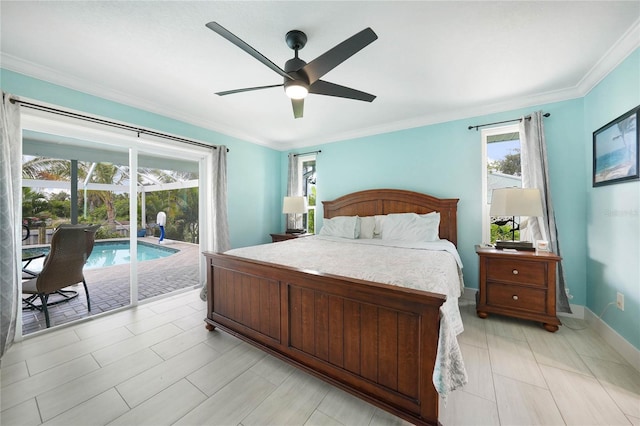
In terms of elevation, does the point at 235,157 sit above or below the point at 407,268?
above

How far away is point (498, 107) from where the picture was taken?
9.68 ft

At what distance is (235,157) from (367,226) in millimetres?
→ 2464

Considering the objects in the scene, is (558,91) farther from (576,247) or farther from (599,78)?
(576,247)

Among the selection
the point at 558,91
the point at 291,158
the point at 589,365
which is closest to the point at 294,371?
the point at 589,365

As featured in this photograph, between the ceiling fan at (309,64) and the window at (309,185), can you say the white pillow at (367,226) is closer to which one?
the window at (309,185)

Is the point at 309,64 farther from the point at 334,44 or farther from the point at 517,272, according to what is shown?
the point at 517,272

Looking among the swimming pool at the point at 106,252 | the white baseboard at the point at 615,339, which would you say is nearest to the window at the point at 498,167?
the white baseboard at the point at 615,339

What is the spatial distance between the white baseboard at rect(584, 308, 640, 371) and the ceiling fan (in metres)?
2.79

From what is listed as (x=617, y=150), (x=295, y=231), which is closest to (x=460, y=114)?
(x=617, y=150)

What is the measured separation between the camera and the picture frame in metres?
1.81

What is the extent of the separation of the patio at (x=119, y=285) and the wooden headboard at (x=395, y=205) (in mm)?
2488

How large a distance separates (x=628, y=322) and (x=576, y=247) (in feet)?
3.14

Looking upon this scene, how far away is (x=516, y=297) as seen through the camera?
2.44 meters

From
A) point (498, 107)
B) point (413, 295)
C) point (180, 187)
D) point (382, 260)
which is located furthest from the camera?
point (180, 187)
